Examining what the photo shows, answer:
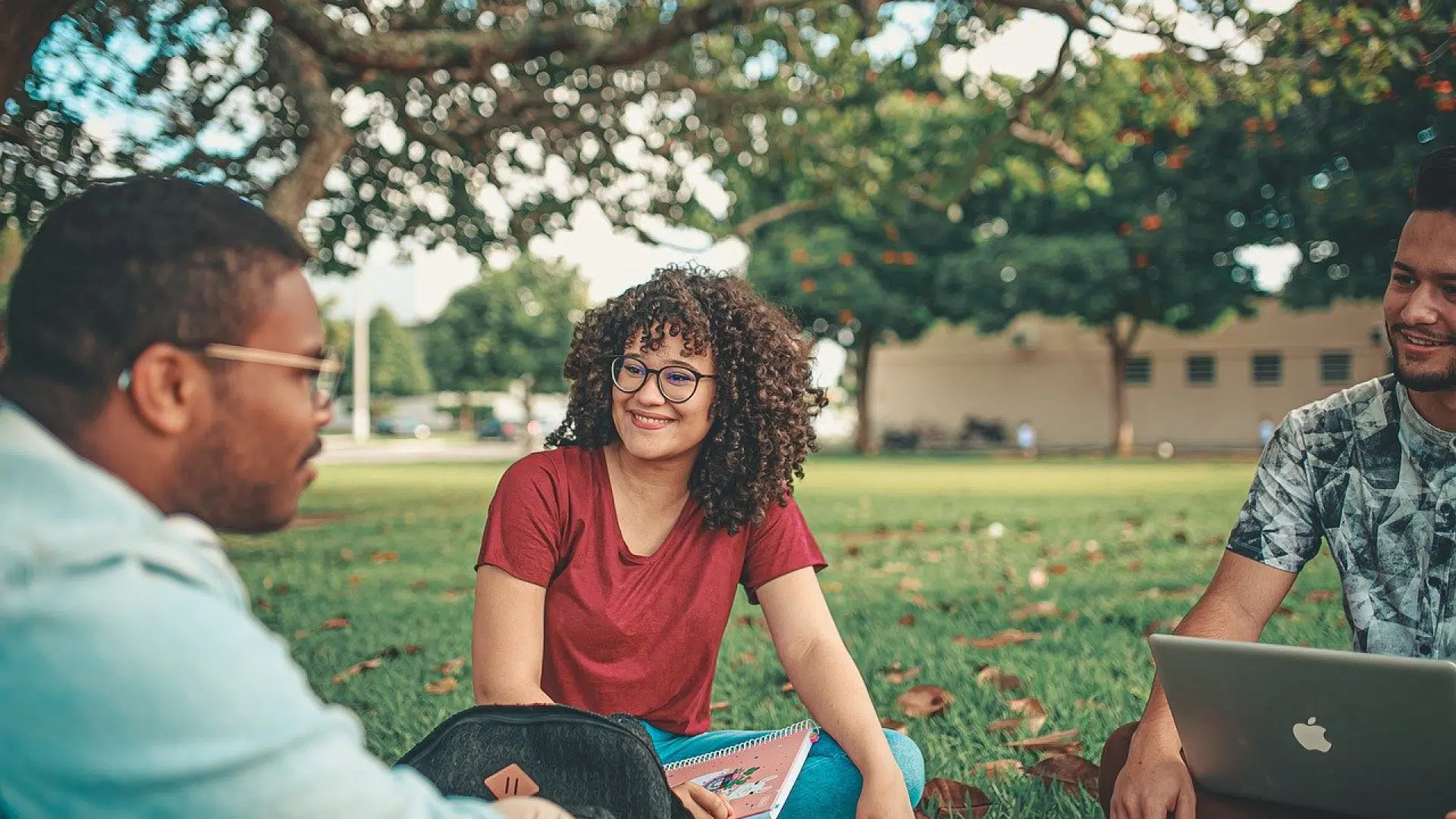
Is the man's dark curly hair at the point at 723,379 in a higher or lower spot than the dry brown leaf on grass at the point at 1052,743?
higher

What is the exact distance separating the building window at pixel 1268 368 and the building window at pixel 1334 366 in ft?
3.65

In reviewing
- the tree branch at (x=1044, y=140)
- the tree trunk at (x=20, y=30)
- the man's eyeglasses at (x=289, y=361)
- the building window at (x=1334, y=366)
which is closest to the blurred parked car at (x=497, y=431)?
the building window at (x=1334, y=366)

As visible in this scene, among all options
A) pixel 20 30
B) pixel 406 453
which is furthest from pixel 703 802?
pixel 406 453

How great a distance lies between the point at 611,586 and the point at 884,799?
2.52 ft

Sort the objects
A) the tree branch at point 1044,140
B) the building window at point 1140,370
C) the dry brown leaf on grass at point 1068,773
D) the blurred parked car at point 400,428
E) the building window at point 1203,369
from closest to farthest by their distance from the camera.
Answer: the dry brown leaf on grass at point 1068,773 → the tree branch at point 1044,140 → the building window at point 1203,369 → the building window at point 1140,370 → the blurred parked car at point 400,428

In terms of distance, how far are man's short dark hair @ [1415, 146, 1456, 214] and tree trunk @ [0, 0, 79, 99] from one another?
446 cm

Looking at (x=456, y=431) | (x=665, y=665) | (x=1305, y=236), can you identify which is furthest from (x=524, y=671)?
(x=456, y=431)

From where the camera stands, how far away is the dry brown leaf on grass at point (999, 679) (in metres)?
4.38

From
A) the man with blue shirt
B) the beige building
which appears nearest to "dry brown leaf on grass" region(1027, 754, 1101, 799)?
the man with blue shirt

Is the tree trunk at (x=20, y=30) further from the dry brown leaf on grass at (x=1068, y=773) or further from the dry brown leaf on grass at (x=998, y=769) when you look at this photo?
the dry brown leaf on grass at (x=1068, y=773)

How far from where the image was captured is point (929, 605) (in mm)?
6348

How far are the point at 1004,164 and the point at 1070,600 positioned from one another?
653 cm

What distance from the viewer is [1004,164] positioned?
11719 millimetres

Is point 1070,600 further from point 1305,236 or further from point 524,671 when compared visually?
point 1305,236
